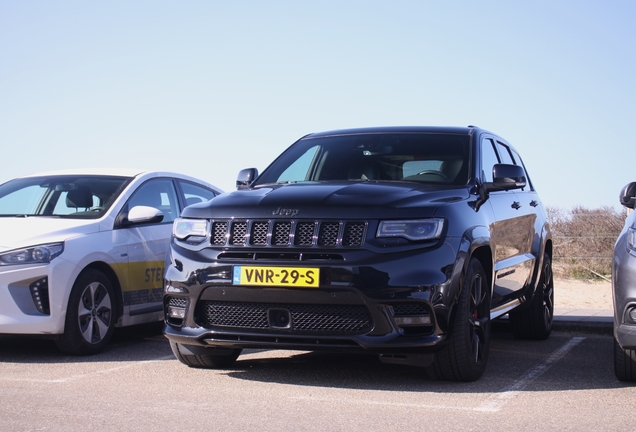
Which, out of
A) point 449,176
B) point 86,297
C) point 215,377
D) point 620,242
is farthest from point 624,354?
point 86,297

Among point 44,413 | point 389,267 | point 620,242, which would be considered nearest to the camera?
point 44,413

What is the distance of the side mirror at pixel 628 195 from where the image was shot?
24.2ft

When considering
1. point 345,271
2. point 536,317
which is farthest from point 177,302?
point 536,317

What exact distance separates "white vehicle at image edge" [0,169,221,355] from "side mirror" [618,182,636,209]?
162 inches

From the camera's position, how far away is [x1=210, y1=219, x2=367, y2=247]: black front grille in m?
5.68

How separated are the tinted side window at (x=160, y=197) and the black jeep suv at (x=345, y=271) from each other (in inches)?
90.1

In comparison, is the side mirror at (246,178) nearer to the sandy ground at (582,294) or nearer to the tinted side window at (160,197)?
the tinted side window at (160,197)

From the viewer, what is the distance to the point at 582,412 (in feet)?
16.9

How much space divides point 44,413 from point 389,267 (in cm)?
220

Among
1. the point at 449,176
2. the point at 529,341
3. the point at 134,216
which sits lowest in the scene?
the point at 529,341

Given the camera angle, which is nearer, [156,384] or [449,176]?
[156,384]

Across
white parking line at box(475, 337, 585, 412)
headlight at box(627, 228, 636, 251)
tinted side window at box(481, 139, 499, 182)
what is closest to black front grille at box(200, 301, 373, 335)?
white parking line at box(475, 337, 585, 412)

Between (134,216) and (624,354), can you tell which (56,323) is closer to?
(134,216)

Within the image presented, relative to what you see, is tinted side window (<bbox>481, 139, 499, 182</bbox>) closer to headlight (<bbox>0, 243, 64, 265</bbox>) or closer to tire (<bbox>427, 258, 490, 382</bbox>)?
tire (<bbox>427, 258, 490, 382</bbox>)
